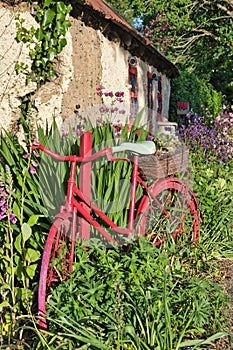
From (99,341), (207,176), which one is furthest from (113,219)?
(207,176)

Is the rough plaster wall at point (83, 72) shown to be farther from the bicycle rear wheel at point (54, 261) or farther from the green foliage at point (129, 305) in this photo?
the green foliage at point (129, 305)

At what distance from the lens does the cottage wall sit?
4637 millimetres

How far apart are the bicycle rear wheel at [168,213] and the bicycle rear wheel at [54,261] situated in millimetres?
720

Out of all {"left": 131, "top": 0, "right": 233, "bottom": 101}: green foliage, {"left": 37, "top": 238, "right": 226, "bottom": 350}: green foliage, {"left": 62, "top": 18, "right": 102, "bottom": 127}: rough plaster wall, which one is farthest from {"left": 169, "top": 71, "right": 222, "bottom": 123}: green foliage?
{"left": 37, "top": 238, "right": 226, "bottom": 350}: green foliage

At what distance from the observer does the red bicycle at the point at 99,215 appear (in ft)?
9.75

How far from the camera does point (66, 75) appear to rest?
506cm

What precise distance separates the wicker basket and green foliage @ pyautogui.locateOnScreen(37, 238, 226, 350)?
0.74m

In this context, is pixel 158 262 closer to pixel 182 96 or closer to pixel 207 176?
pixel 207 176

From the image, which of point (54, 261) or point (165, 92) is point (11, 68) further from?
point (165, 92)

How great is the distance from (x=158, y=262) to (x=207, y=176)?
2.25m

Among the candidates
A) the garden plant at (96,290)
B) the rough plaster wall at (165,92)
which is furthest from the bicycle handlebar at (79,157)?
the rough plaster wall at (165,92)

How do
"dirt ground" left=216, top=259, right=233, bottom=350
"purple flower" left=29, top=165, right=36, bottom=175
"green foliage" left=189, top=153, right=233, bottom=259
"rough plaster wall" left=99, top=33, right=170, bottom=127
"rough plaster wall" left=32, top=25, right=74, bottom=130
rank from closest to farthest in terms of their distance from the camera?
"dirt ground" left=216, top=259, right=233, bottom=350 → "purple flower" left=29, top=165, right=36, bottom=175 → "green foliage" left=189, top=153, right=233, bottom=259 → "rough plaster wall" left=32, top=25, right=74, bottom=130 → "rough plaster wall" left=99, top=33, right=170, bottom=127

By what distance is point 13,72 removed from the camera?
4.66 metres

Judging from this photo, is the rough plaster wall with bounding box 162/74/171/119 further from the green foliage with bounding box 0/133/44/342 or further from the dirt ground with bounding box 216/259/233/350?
the green foliage with bounding box 0/133/44/342
